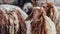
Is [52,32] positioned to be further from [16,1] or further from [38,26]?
[16,1]

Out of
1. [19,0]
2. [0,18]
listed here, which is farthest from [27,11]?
[0,18]

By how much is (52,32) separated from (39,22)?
3.7 inches

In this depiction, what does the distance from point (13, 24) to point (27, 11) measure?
0.25 meters

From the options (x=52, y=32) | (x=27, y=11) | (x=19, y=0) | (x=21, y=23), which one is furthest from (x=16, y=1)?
(x=52, y=32)

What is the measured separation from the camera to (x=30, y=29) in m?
0.85

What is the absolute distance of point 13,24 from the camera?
0.86 meters

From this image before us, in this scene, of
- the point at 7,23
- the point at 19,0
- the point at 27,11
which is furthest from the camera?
the point at 19,0

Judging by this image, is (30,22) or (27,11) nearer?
(30,22)

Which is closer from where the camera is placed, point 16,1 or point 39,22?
point 39,22

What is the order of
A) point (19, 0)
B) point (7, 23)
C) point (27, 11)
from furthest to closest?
point (19, 0), point (27, 11), point (7, 23)

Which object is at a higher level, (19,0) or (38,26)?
(19,0)

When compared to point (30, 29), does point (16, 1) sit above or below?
above

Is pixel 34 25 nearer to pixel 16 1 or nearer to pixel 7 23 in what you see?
pixel 7 23

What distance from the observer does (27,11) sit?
42.5 inches
